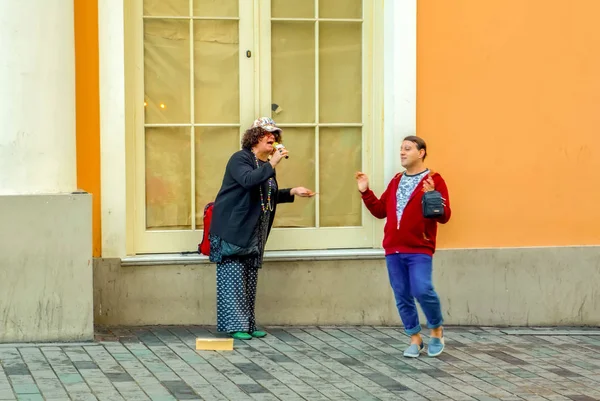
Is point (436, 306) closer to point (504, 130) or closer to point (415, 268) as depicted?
point (415, 268)

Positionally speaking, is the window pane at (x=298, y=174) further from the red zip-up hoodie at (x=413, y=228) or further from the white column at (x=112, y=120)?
the red zip-up hoodie at (x=413, y=228)

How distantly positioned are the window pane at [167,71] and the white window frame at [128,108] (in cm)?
14

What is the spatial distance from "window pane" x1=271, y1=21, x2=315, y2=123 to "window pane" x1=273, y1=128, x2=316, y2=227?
0.42 feet

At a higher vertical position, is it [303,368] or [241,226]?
[241,226]

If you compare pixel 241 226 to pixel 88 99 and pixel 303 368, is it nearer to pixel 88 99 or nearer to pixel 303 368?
pixel 303 368

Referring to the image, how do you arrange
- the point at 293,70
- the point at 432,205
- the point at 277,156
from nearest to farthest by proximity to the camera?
1. the point at 432,205
2. the point at 277,156
3. the point at 293,70

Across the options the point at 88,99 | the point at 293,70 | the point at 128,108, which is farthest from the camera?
the point at 293,70

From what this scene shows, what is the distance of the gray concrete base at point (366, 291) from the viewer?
29.1 ft

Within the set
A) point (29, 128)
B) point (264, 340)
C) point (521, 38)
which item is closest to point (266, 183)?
point (264, 340)

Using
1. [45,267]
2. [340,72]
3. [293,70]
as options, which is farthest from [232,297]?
[340,72]

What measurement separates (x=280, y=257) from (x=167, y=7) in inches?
84.7

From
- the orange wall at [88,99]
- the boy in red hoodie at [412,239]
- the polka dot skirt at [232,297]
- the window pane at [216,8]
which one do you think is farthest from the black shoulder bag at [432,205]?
the orange wall at [88,99]

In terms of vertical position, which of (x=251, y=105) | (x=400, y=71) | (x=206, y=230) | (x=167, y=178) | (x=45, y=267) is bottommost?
(x=45, y=267)

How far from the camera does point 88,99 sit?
28.5 ft
